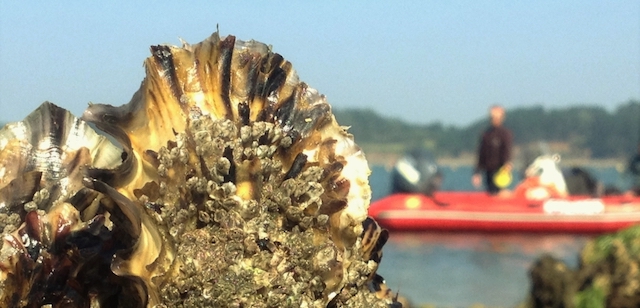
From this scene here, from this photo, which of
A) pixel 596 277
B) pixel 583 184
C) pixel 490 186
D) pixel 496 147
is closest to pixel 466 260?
pixel 496 147

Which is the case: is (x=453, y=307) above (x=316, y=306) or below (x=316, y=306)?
below

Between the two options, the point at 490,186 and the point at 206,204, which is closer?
the point at 206,204

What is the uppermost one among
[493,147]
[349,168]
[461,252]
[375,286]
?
[349,168]

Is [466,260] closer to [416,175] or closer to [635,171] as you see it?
[416,175]

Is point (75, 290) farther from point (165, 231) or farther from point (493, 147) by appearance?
point (493, 147)

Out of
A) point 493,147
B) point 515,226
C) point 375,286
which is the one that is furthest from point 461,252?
point 375,286

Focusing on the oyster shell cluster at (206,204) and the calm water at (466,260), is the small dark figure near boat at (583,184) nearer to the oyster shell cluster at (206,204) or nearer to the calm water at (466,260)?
the calm water at (466,260)
